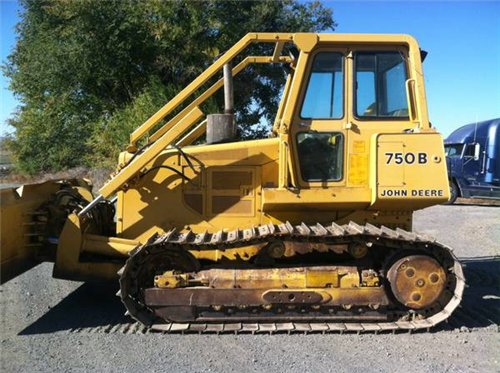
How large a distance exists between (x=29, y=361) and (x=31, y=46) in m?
19.4

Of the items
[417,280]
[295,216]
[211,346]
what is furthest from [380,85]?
[211,346]

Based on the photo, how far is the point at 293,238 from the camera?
466 cm

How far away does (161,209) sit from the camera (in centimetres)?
519

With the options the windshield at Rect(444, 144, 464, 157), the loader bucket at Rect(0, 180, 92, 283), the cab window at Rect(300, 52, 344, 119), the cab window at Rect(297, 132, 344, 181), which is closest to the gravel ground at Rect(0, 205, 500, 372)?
the loader bucket at Rect(0, 180, 92, 283)

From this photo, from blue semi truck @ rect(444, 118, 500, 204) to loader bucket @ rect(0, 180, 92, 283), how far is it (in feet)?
46.4

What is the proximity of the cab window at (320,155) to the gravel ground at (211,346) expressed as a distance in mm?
1699

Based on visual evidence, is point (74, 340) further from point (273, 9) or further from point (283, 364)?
point (273, 9)

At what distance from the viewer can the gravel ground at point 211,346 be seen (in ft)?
12.9

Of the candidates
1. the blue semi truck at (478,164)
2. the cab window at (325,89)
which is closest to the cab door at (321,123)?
the cab window at (325,89)

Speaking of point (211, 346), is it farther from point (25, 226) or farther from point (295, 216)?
point (25, 226)

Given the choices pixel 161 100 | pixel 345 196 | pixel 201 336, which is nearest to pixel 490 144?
pixel 161 100

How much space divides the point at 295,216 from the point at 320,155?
754 millimetres

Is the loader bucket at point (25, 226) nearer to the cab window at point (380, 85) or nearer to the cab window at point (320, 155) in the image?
the cab window at point (320, 155)

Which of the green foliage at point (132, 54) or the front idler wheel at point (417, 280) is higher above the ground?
the green foliage at point (132, 54)
